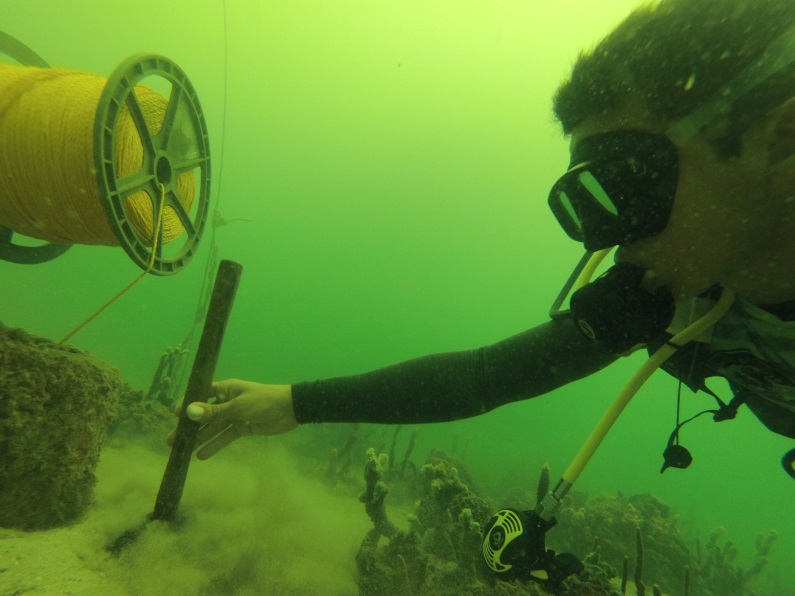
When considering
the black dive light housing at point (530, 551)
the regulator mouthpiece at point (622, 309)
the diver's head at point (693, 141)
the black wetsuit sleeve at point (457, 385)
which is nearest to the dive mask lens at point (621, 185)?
the diver's head at point (693, 141)

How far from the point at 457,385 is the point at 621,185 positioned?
1.34 metres

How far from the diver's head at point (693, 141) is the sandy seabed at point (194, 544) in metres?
2.81

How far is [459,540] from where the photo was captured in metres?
3.22

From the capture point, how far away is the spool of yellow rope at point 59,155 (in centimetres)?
253

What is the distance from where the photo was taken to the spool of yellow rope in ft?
8.30

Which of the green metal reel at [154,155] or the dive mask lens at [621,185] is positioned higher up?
the green metal reel at [154,155]

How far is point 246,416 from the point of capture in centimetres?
224

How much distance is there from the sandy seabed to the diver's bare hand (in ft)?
2.07

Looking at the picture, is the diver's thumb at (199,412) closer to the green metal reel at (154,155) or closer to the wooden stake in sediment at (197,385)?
the wooden stake in sediment at (197,385)

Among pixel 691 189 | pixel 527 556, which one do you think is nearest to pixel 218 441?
pixel 527 556

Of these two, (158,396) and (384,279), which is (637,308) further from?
(384,279)

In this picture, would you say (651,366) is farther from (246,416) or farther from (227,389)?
(227,389)

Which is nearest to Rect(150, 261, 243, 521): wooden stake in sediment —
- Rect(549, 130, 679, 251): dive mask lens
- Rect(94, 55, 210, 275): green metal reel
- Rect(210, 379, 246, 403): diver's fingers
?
Rect(210, 379, 246, 403): diver's fingers

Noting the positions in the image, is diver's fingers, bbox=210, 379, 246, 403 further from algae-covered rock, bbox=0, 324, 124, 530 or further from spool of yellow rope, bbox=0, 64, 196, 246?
spool of yellow rope, bbox=0, 64, 196, 246
